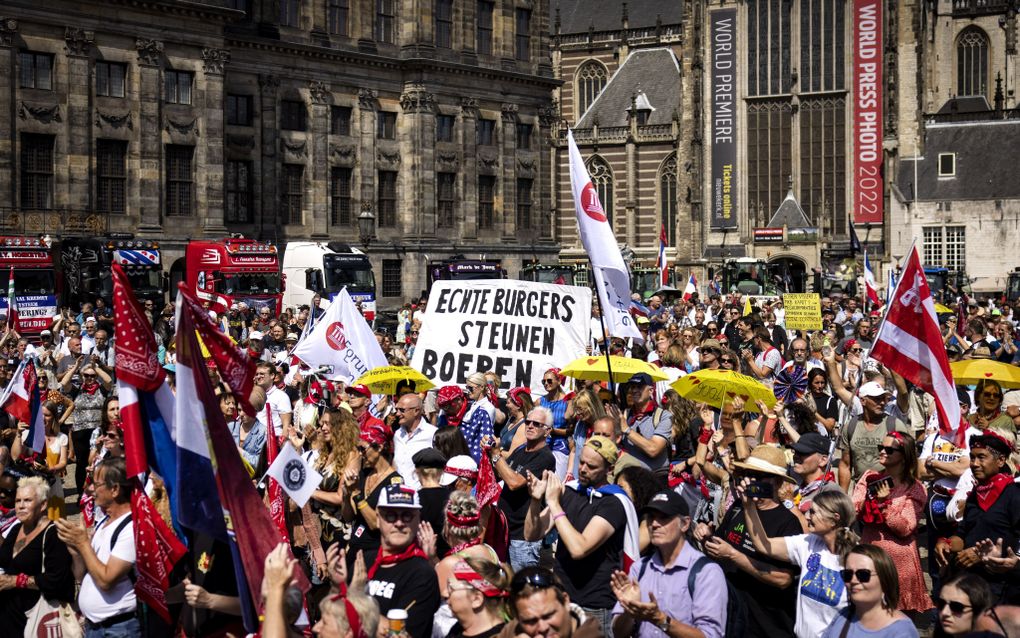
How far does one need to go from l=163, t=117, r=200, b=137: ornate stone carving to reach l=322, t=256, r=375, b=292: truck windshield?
6043mm

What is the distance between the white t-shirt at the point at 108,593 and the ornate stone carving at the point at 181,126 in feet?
108

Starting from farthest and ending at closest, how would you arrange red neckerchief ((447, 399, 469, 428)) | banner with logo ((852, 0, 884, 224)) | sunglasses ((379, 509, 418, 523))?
banner with logo ((852, 0, 884, 224)) → red neckerchief ((447, 399, 469, 428)) → sunglasses ((379, 509, 418, 523))

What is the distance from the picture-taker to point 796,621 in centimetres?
648

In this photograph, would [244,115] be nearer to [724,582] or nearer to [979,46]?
[724,582]

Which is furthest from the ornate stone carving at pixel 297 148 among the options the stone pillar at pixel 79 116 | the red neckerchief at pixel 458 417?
the red neckerchief at pixel 458 417

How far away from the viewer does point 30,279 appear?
1185 inches

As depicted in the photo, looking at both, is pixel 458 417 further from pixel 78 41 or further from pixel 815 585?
pixel 78 41

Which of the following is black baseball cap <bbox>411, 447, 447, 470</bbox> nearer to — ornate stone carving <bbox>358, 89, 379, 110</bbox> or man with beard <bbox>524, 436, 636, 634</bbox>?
man with beard <bbox>524, 436, 636, 634</bbox>

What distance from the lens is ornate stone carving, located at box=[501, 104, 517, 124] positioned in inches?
1908

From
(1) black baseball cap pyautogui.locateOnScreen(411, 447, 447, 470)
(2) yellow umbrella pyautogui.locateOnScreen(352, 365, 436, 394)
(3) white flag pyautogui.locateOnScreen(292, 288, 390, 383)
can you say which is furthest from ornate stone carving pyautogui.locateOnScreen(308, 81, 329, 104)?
(1) black baseball cap pyautogui.locateOnScreen(411, 447, 447, 470)

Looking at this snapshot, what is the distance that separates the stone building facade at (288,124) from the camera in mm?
35688

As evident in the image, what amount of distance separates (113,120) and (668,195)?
4227cm

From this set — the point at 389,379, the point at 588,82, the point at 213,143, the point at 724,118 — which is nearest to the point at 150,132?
the point at 213,143

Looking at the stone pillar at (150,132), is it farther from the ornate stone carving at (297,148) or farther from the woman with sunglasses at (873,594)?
the woman with sunglasses at (873,594)
